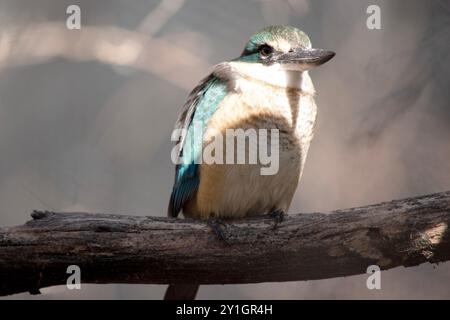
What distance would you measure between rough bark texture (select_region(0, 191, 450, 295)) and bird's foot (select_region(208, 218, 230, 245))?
16mm

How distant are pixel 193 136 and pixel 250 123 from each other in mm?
294

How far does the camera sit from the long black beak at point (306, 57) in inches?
120

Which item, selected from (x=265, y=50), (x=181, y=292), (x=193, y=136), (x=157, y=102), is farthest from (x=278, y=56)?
(x=157, y=102)

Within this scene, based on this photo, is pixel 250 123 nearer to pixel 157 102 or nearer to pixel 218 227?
pixel 218 227

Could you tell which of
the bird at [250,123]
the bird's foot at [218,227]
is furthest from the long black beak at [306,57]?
the bird's foot at [218,227]

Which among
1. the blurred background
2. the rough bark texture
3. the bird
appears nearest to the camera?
the rough bark texture

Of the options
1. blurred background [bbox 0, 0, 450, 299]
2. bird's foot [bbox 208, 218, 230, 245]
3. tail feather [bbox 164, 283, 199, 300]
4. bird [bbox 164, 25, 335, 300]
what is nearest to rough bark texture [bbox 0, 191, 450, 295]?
bird's foot [bbox 208, 218, 230, 245]

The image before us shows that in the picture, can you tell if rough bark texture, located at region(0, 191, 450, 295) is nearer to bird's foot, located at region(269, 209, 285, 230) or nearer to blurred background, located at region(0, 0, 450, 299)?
bird's foot, located at region(269, 209, 285, 230)

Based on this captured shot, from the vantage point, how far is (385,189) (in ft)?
14.0

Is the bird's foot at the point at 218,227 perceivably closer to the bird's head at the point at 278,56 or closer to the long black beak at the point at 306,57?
the bird's head at the point at 278,56

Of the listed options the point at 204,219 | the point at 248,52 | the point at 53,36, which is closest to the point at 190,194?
the point at 204,219

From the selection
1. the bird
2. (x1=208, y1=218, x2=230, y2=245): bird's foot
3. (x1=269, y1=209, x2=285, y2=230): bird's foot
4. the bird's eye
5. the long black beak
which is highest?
the bird's eye

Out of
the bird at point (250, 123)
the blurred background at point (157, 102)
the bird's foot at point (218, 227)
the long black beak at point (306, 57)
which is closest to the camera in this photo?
the bird's foot at point (218, 227)

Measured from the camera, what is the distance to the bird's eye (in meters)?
3.13
